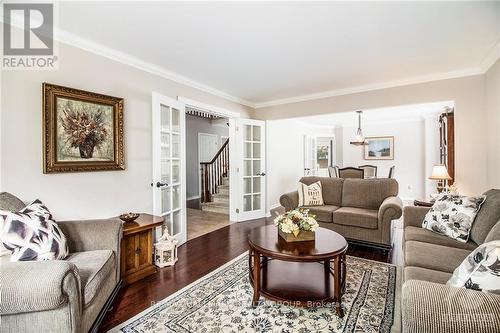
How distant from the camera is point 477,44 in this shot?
104 inches

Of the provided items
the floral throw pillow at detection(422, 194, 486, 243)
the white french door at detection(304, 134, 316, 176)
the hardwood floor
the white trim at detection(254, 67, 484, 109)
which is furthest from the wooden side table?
the white french door at detection(304, 134, 316, 176)

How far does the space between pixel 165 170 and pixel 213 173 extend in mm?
3317

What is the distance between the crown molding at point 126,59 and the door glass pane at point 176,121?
48 cm

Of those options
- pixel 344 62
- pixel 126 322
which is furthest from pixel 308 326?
pixel 344 62

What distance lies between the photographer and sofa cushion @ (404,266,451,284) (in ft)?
4.95

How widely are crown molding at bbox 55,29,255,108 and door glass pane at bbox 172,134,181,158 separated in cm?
83

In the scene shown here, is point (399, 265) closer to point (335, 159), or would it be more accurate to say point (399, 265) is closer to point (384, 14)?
point (384, 14)

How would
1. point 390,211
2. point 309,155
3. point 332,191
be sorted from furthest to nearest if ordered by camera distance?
point 309,155, point 332,191, point 390,211

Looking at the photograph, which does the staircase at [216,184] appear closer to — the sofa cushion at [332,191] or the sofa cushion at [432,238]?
the sofa cushion at [332,191]

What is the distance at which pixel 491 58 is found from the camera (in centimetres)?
286

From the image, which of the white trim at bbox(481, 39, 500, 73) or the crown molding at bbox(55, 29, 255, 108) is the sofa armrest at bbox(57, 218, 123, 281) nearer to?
the crown molding at bbox(55, 29, 255, 108)

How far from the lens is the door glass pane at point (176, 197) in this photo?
345 centimetres

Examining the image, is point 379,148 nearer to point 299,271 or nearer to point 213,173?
point 213,173

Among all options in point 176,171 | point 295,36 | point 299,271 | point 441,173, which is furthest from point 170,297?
point 441,173
